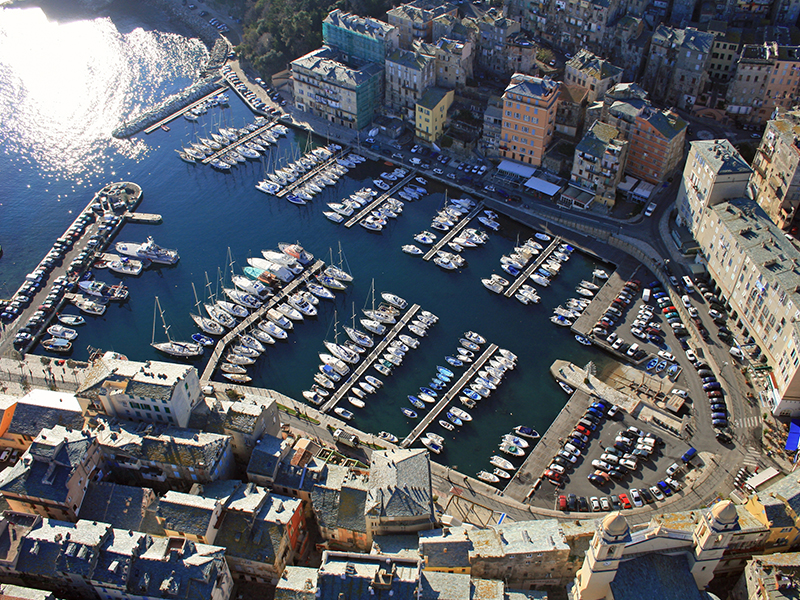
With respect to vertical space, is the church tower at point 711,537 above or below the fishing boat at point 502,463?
above

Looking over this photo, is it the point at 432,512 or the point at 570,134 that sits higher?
the point at 570,134

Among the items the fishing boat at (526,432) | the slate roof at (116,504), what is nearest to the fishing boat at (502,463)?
the fishing boat at (526,432)

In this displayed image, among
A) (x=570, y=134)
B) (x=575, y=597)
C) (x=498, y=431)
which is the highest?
(x=570, y=134)

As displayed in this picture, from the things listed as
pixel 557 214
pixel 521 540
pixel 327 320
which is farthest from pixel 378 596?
pixel 557 214

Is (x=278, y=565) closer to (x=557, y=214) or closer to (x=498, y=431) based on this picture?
(x=498, y=431)

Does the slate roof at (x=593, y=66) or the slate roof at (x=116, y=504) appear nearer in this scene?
the slate roof at (x=116, y=504)

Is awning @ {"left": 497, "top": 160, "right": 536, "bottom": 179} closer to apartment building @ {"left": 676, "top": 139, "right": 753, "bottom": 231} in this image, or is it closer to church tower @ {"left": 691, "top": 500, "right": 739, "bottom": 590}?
apartment building @ {"left": 676, "top": 139, "right": 753, "bottom": 231}

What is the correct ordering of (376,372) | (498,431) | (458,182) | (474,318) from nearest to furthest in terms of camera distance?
(498,431), (376,372), (474,318), (458,182)

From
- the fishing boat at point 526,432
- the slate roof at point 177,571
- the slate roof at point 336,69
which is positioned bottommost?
the fishing boat at point 526,432

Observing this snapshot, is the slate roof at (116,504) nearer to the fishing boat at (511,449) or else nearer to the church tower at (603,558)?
the fishing boat at (511,449)
